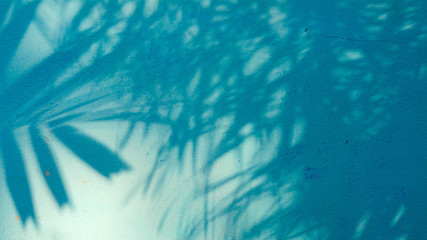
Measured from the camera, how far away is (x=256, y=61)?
2.45 metres

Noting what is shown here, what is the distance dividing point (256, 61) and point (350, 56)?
0.85m

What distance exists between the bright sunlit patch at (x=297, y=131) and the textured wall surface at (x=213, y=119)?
0.01 m

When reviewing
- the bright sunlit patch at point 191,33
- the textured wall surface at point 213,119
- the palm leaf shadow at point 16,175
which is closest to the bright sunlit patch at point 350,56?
the textured wall surface at point 213,119

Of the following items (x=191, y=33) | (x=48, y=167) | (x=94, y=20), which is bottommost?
(x=48, y=167)

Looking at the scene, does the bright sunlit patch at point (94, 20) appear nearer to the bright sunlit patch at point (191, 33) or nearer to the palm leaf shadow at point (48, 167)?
the bright sunlit patch at point (191, 33)

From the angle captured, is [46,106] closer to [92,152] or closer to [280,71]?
[92,152]

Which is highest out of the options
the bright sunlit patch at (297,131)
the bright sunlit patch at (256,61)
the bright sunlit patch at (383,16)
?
the bright sunlit patch at (256,61)

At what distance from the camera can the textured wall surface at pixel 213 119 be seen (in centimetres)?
239

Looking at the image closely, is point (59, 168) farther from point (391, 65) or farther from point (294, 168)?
point (391, 65)

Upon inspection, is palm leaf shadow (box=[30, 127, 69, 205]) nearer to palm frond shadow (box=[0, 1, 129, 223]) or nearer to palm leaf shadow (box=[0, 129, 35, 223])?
palm frond shadow (box=[0, 1, 129, 223])

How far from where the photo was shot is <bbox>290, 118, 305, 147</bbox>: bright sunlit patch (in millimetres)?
2404

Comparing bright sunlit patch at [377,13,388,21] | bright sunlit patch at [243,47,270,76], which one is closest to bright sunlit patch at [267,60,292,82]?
bright sunlit patch at [243,47,270,76]

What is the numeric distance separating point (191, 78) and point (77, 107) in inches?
42.1

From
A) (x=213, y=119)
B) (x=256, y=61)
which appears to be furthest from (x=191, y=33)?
(x=213, y=119)
